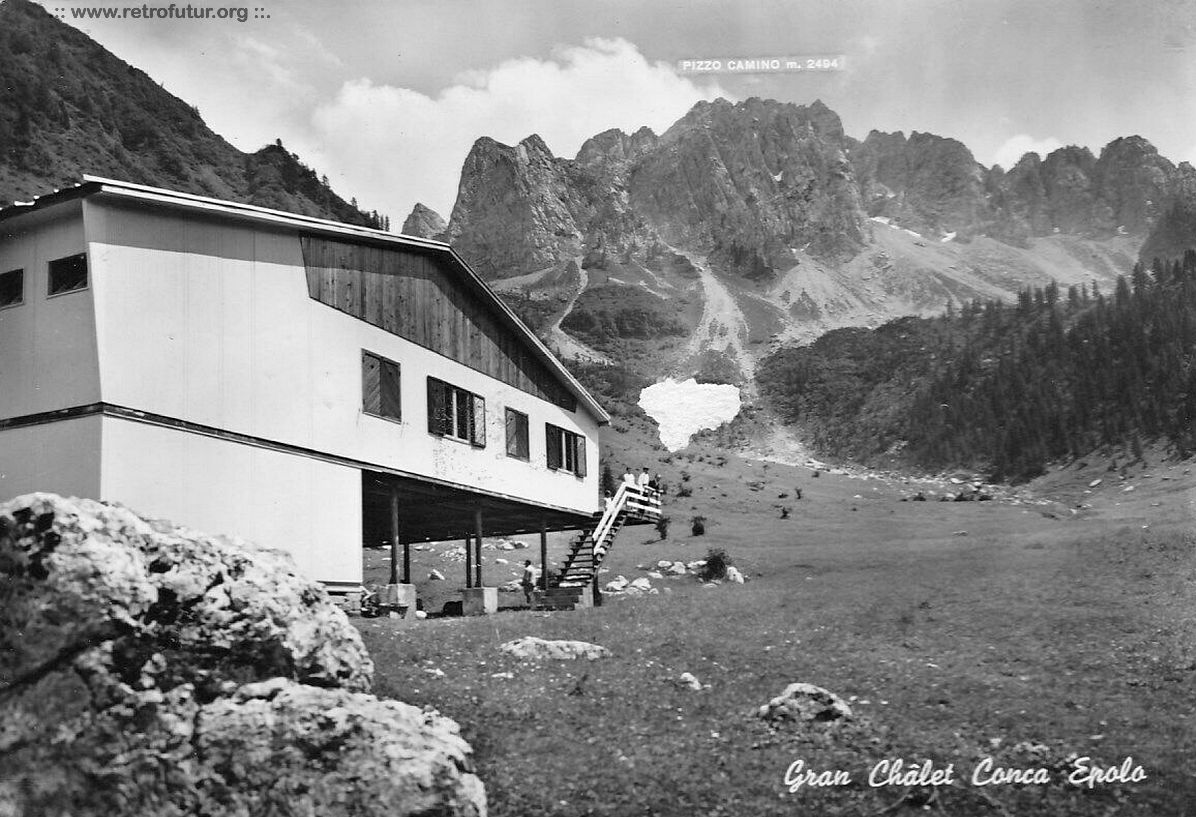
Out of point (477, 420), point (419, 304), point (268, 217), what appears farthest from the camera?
point (477, 420)

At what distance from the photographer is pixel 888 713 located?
1377 centimetres

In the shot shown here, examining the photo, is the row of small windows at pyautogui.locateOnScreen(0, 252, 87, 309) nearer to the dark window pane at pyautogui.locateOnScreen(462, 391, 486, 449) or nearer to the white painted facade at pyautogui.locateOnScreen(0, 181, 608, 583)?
the white painted facade at pyautogui.locateOnScreen(0, 181, 608, 583)

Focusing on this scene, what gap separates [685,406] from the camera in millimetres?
60656

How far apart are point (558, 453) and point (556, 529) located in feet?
13.4

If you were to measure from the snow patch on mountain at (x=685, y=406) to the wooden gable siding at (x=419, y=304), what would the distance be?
78.9 feet

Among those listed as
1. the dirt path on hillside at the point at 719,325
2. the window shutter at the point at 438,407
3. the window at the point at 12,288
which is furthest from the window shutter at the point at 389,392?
the dirt path on hillside at the point at 719,325

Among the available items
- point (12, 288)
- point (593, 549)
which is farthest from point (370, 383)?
point (593, 549)

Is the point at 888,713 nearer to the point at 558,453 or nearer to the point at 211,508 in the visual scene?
the point at 211,508

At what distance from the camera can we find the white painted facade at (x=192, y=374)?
1472 centimetres

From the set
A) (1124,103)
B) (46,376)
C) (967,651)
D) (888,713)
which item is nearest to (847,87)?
(1124,103)

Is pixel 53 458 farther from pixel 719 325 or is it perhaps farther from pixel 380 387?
pixel 719 325

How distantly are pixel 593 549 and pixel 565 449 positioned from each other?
10.8 feet

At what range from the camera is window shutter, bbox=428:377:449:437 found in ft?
71.6

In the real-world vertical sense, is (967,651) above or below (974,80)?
below
